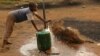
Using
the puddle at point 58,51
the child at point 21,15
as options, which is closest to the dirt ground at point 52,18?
the puddle at point 58,51

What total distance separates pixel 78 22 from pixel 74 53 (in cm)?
473

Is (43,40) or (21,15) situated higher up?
(21,15)

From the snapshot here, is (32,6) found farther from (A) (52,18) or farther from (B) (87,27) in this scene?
(A) (52,18)

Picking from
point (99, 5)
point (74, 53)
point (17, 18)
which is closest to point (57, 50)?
point (74, 53)

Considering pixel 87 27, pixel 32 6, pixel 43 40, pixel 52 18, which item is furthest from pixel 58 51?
pixel 52 18

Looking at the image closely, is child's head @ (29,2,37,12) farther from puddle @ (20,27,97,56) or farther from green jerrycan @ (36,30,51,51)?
puddle @ (20,27,97,56)

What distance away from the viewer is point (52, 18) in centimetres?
1511

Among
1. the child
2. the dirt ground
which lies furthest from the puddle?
the child

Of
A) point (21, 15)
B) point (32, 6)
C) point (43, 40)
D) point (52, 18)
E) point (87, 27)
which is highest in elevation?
point (32, 6)

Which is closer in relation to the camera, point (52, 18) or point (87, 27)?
point (87, 27)

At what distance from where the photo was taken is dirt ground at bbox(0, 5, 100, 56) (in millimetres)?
9834

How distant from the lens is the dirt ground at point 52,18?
387 inches

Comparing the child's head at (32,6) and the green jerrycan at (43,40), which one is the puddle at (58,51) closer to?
the green jerrycan at (43,40)

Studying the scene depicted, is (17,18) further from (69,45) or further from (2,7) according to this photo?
(2,7)
